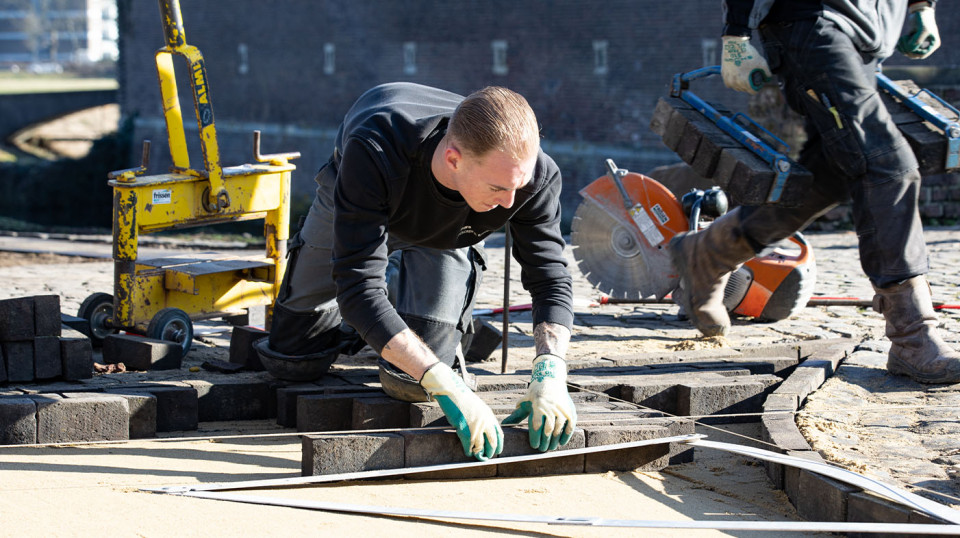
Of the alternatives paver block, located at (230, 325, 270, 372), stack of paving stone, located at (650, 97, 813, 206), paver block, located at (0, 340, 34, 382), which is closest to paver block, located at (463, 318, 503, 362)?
paver block, located at (230, 325, 270, 372)

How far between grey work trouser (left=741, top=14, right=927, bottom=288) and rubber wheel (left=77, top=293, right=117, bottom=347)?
373 centimetres

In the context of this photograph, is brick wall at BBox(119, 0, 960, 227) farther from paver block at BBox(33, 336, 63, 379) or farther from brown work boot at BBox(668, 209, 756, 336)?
paver block at BBox(33, 336, 63, 379)

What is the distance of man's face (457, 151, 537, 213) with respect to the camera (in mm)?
3191

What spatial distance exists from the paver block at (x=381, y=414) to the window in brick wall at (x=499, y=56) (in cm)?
2195

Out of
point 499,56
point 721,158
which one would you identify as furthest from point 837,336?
point 499,56

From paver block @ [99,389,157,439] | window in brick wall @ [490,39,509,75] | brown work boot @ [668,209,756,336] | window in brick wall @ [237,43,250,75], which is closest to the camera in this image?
paver block @ [99,389,157,439]

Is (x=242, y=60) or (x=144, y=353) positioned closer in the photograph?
(x=144, y=353)

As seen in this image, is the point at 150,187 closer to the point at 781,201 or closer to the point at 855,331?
the point at 781,201

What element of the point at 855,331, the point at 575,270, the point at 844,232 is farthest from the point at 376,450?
the point at 844,232

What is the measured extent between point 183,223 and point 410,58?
22356 mm

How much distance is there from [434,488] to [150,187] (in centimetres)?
293

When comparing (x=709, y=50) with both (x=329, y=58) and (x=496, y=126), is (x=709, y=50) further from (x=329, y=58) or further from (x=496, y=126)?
(x=496, y=126)

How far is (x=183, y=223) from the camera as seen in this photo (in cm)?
568

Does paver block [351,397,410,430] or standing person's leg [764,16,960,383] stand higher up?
standing person's leg [764,16,960,383]
